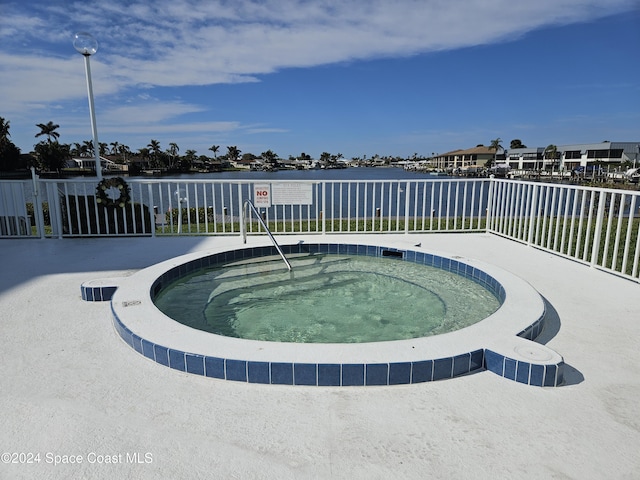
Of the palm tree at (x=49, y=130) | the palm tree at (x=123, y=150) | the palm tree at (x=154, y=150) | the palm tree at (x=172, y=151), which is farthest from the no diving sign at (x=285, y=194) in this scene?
the palm tree at (x=123, y=150)

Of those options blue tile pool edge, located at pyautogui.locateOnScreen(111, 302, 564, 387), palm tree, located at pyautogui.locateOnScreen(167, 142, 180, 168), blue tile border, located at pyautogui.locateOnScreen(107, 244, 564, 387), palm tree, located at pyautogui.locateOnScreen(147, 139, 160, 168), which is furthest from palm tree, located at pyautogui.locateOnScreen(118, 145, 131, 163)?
blue tile pool edge, located at pyautogui.locateOnScreen(111, 302, 564, 387)

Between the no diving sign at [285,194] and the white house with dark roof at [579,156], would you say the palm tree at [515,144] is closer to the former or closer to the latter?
the white house with dark roof at [579,156]

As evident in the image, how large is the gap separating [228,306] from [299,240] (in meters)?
2.19

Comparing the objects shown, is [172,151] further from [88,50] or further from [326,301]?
[326,301]

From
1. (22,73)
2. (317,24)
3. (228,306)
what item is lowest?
(228,306)

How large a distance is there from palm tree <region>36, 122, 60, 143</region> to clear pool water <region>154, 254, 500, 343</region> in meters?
70.1

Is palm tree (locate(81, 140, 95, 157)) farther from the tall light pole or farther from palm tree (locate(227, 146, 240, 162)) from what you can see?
the tall light pole

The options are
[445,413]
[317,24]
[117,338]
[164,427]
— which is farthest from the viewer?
[317,24]

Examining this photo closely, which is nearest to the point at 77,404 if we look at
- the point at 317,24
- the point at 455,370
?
the point at 455,370

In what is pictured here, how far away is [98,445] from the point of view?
1554mm

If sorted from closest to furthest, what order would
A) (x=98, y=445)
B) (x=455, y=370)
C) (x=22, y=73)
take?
(x=98, y=445) → (x=455, y=370) → (x=22, y=73)

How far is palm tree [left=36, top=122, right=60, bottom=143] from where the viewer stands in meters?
58.6

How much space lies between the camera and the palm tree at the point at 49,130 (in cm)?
5856

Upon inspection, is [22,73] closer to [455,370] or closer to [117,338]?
[117,338]
